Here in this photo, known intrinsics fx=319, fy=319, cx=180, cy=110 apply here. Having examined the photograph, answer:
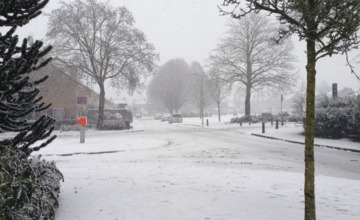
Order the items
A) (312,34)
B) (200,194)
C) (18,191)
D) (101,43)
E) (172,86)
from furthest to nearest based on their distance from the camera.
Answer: (172,86), (101,43), (200,194), (312,34), (18,191)

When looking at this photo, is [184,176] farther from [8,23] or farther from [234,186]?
[8,23]

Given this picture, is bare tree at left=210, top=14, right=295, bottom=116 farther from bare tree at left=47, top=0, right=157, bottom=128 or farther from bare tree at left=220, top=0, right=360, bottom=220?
bare tree at left=220, top=0, right=360, bottom=220

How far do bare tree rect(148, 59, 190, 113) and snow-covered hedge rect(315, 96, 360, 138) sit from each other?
5223 centimetres

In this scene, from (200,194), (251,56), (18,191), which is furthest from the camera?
(251,56)

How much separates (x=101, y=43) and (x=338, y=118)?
22.5 metres

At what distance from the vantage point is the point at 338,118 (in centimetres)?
1834

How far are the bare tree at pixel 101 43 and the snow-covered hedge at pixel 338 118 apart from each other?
17804mm

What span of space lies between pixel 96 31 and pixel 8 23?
2932cm

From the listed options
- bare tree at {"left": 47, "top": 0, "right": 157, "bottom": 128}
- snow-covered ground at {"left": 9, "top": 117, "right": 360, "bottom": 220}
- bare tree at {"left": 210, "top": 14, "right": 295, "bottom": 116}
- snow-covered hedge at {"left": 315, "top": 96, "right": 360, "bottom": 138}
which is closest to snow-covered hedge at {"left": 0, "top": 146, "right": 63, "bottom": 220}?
snow-covered ground at {"left": 9, "top": 117, "right": 360, "bottom": 220}

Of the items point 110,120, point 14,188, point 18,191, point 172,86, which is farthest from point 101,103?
point 172,86

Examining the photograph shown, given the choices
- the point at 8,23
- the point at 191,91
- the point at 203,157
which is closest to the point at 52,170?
the point at 8,23

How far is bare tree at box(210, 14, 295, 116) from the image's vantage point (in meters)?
38.3

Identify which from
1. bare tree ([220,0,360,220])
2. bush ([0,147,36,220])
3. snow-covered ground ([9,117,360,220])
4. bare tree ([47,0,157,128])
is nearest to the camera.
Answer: bush ([0,147,36,220])

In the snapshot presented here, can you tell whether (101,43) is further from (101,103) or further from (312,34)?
(312,34)
